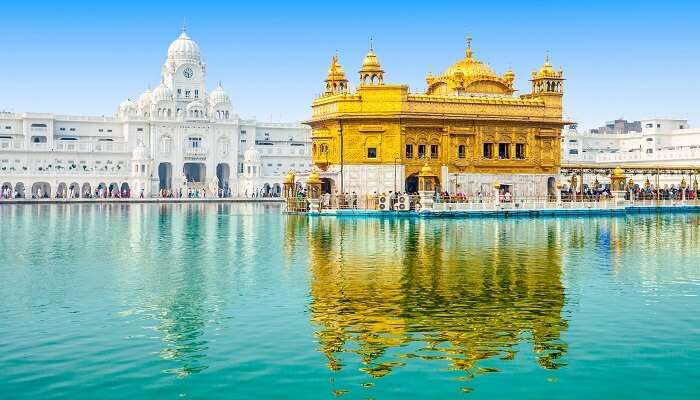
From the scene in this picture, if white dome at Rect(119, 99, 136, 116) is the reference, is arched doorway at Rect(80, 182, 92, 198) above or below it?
below

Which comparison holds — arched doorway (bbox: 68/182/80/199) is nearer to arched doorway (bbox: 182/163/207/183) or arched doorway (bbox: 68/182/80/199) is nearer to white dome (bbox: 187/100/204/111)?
arched doorway (bbox: 182/163/207/183)

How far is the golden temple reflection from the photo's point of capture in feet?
41.5

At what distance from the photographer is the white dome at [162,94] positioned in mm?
104750

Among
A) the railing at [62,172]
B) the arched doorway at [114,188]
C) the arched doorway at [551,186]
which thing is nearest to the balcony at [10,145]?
the railing at [62,172]

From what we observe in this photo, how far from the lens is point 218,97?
110938 millimetres

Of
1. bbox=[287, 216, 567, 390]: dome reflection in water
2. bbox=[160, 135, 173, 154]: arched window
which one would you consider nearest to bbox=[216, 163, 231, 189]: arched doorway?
bbox=[160, 135, 173, 154]: arched window

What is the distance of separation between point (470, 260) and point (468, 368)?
12492 mm

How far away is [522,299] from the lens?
17094 mm

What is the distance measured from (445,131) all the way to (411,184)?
155 inches

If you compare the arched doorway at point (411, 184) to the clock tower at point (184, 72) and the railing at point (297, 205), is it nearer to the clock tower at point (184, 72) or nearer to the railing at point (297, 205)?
the railing at point (297, 205)

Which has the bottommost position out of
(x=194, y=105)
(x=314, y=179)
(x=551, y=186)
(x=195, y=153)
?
(x=551, y=186)

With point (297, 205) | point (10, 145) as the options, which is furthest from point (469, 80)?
point (10, 145)

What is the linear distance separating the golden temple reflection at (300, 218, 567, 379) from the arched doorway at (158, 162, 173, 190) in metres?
77.1

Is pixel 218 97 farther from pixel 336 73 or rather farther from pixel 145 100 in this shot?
pixel 336 73
